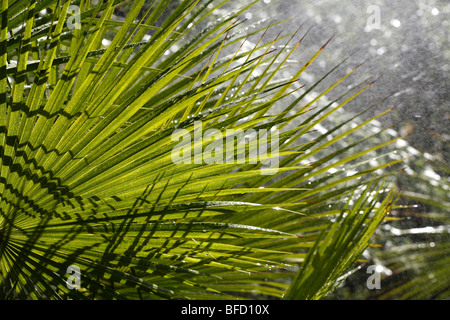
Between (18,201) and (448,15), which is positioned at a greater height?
(448,15)

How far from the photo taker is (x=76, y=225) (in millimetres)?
702

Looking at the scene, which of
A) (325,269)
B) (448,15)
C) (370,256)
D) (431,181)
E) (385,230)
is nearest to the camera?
(325,269)

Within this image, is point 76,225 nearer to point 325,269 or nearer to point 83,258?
point 83,258

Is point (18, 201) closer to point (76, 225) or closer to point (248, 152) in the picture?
point (76, 225)

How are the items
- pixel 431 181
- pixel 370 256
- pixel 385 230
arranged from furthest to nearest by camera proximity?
pixel 385 230, pixel 370 256, pixel 431 181

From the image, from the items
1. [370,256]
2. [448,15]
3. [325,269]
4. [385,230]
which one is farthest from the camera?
[448,15]

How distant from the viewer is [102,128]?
27.0 inches

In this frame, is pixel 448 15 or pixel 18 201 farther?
pixel 448 15

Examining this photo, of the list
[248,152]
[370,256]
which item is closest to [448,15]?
[370,256]
